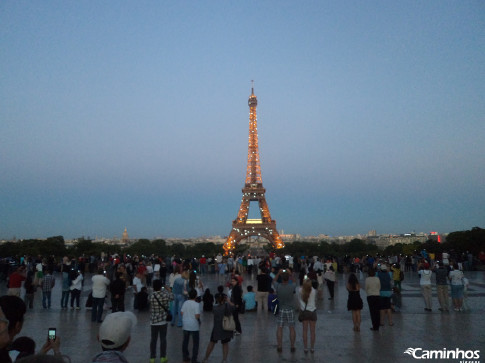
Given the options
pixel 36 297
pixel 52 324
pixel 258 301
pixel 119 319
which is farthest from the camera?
pixel 36 297

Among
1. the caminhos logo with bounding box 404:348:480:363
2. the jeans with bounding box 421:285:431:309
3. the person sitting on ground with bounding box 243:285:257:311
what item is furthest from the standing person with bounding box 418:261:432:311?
the person sitting on ground with bounding box 243:285:257:311

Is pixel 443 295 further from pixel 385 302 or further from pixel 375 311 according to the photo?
pixel 375 311

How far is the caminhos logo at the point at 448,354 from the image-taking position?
25.0 ft

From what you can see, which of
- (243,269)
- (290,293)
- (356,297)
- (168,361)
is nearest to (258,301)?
(356,297)

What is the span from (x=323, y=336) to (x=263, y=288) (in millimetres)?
3646

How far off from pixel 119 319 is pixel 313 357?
5477 millimetres

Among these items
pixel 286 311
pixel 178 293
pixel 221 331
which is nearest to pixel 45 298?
pixel 178 293

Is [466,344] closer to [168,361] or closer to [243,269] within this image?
[168,361]

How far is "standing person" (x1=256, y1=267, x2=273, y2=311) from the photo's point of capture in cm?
1268

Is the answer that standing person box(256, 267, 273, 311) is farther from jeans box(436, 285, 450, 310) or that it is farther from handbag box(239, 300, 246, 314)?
jeans box(436, 285, 450, 310)

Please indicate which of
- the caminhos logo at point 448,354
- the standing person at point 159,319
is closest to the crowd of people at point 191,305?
the standing person at point 159,319

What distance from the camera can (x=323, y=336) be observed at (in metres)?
9.63

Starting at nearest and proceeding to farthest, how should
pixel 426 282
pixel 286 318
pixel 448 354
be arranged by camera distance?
pixel 448 354
pixel 286 318
pixel 426 282

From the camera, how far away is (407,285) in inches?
786
